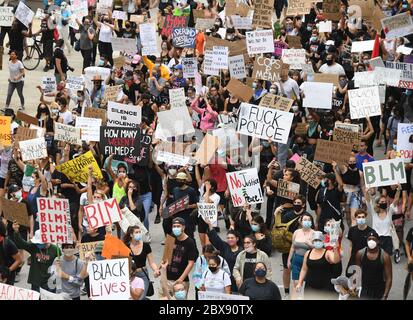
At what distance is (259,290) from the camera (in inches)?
566

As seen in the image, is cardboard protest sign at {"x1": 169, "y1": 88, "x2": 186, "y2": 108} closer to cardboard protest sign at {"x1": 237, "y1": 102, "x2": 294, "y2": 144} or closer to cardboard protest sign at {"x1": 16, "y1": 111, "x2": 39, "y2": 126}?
cardboard protest sign at {"x1": 16, "y1": 111, "x2": 39, "y2": 126}

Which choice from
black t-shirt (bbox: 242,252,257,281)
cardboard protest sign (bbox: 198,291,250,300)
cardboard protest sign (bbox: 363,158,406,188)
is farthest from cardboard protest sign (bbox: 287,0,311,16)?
cardboard protest sign (bbox: 198,291,250,300)

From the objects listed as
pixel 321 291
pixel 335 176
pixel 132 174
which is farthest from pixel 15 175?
pixel 321 291

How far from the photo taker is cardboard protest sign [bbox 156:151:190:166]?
19.0 meters

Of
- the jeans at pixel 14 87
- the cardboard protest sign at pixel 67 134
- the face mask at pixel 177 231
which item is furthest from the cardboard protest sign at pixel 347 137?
the jeans at pixel 14 87

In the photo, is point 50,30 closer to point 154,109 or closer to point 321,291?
point 154,109

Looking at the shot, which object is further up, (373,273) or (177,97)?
(177,97)

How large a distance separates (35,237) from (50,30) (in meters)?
13.8

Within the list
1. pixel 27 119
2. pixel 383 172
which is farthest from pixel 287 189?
pixel 27 119

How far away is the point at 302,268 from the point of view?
15.4 meters

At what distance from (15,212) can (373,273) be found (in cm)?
493

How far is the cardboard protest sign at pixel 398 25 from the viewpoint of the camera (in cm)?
2431

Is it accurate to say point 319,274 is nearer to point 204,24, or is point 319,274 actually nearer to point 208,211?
point 208,211

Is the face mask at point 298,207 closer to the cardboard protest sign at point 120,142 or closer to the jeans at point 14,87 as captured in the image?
the cardboard protest sign at point 120,142
